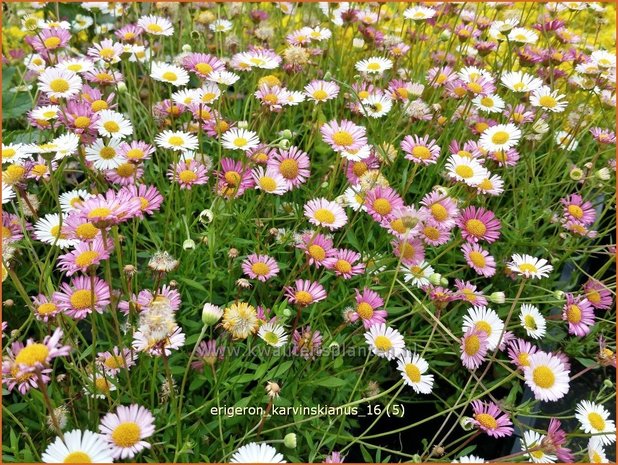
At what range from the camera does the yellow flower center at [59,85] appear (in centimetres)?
124

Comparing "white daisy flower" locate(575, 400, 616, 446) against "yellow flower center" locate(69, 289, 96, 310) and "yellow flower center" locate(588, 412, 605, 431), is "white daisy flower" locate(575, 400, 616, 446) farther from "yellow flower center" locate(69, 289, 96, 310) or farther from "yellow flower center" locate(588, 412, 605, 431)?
"yellow flower center" locate(69, 289, 96, 310)

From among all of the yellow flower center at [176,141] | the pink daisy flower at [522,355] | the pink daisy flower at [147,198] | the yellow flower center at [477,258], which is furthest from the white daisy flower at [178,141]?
the pink daisy flower at [522,355]

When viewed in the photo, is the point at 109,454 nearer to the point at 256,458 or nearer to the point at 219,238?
the point at 256,458

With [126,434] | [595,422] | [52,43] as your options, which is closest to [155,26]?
[52,43]

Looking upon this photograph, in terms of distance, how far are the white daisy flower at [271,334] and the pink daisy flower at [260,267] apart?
0.33 feet

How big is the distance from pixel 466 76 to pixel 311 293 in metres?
0.80

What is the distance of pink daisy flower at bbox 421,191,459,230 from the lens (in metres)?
1.15

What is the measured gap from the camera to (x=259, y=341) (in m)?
1.08

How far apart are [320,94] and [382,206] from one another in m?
0.38

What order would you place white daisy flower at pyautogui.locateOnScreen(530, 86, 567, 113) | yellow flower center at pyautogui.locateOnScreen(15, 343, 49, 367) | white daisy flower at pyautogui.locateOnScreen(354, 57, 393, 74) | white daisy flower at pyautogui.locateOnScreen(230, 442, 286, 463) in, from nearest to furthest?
yellow flower center at pyautogui.locateOnScreen(15, 343, 49, 367)
white daisy flower at pyautogui.locateOnScreen(230, 442, 286, 463)
white daisy flower at pyautogui.locateOnScreen(530, 86, 567, 113)
white daisy flower at pyautogui.locateOnScreen(354, 57, 393, 74)

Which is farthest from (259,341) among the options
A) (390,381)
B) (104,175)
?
(104,175)

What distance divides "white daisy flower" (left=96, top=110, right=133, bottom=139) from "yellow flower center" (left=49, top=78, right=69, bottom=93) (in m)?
0.09

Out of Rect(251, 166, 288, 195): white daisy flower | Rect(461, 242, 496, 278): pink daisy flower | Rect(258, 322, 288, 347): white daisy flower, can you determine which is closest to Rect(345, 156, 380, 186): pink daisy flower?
Rect(251, 166, 288, 195): white daisy flower

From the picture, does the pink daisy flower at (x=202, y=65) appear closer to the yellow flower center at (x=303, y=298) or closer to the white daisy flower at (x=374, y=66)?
the white daisy flower at (x=374, y=66)
